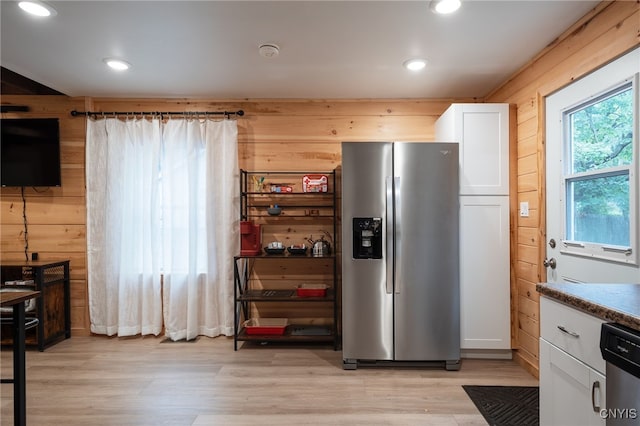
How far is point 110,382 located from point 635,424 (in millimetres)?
3027

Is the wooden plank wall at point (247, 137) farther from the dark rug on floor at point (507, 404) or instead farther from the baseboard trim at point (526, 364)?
the dark rug on floor at point (507, 404)

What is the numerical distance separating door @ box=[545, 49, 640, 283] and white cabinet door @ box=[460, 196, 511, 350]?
0.43m

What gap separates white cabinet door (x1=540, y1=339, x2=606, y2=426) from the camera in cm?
109

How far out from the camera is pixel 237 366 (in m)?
2.78

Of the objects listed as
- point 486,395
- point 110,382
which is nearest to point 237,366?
point 110,382

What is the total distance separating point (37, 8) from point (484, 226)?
3.41 metres

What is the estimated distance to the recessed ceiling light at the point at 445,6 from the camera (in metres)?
1.87

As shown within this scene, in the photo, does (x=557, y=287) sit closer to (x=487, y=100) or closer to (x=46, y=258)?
(x=487, y=100)

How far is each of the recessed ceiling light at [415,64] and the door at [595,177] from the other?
3.11ft

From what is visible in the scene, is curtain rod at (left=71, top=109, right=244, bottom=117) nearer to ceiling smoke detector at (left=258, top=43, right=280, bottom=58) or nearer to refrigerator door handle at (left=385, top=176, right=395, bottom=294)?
ceiling smoke detector at (left=258, top=43, right=280, bottom=58)

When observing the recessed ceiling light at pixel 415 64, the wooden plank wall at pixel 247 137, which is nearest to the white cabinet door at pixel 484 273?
the wooden plank wall at pixel 247 137

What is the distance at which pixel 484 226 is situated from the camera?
9.34 ft

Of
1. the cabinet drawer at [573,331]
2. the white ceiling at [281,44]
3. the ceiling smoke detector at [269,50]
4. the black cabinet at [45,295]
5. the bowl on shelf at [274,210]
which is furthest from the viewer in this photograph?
the bowl on shelf at [274,210]

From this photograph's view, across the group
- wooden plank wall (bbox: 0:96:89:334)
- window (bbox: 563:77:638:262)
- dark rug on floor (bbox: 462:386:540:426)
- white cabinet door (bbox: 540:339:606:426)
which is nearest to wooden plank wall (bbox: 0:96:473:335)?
wooden plank wall (bbox: 0:96:89:334)
